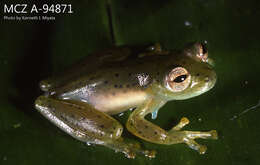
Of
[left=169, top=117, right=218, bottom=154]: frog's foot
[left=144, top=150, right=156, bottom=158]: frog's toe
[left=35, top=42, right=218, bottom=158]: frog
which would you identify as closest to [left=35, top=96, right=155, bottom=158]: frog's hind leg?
[left=35, top=42, right=218, bottom=158]: frog

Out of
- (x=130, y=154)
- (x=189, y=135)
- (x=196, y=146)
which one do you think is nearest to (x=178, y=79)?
(x=189, y=135)

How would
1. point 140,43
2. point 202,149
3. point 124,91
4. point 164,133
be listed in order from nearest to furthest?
point 202,149, point 164,133, point 124,91, point 140,43

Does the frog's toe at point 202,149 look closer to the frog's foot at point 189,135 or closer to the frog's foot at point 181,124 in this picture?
the frog's foot at point 189,135

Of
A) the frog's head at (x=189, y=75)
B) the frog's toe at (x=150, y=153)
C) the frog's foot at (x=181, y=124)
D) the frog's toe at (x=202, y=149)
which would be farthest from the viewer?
Result: the frog's head at (x=189, y=75)

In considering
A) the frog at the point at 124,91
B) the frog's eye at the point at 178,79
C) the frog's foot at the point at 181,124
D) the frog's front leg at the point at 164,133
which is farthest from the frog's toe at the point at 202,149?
the frog's eye at the point at 178,79

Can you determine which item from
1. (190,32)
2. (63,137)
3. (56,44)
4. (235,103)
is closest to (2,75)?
(56,44)

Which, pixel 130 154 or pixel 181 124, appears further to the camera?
pixel 181 124

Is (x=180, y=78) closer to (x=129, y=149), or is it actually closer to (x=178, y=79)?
(x=178, y=79)

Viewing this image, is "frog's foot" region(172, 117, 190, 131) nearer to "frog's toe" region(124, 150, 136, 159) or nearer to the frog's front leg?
the frog's front leg
